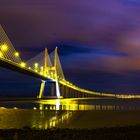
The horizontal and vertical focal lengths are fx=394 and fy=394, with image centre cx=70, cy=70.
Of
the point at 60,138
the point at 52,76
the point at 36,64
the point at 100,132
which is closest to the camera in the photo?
the point at 60,138

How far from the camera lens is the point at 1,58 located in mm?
A: 41438

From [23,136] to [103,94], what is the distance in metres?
118

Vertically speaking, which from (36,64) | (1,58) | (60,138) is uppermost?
(36,64)

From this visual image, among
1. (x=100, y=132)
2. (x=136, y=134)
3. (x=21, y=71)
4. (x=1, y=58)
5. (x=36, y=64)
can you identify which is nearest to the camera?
(x=136, y=134)

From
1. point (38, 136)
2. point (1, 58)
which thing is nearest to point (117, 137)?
point (38, 136)

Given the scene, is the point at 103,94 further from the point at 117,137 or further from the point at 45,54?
the point at 117,137

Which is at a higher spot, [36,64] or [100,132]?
[36,64]

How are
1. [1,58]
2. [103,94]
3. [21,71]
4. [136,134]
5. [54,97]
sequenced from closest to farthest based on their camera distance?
[136,134]
[1,58]
[21,71]
[54,97]
[103,94]

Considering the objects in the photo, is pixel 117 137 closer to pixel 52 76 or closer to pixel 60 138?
pixel 60 138

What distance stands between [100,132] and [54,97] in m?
63.4

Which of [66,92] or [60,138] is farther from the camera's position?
[66,92]

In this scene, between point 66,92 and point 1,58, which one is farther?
point 66,92

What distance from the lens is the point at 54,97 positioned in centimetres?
7981

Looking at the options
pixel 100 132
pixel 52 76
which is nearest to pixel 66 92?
pixel 52 76
